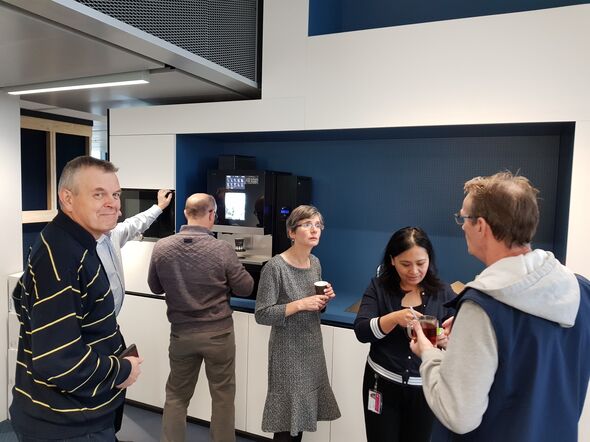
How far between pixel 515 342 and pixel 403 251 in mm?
803

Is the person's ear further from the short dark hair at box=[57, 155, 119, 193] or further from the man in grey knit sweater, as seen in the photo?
the man in grey knit sweater

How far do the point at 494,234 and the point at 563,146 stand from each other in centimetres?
173

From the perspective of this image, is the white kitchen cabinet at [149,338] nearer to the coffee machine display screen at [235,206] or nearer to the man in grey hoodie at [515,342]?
the coffee machine display screen at [235,206]

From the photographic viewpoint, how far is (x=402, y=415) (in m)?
1.80

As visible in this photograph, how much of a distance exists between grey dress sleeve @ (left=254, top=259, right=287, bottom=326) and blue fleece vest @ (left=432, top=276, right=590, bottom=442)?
3.63 ft

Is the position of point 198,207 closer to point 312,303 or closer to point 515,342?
point 312,303

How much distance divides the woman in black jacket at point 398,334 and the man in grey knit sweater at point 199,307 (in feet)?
2.86

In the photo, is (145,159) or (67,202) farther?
(145,159)

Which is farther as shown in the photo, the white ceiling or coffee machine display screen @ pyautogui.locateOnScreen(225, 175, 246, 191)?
coffee machine display screen @ pyautogui.locateOnScreen(225, 175, 246, 191)

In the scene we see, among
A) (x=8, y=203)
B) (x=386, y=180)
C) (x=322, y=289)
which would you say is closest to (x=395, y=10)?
(x=386, y=180)

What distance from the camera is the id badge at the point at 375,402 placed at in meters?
1.81

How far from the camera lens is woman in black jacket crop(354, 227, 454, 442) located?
1767 millimetres

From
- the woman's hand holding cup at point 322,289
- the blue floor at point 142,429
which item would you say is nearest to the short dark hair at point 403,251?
the woman's hand holding cup at point 322,289

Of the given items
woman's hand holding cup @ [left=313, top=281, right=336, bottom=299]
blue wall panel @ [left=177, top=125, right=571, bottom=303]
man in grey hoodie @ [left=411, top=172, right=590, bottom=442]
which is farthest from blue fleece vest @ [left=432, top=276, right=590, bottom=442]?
blue wall panel @ [left=177, top=125, right=571, bottom=303]
